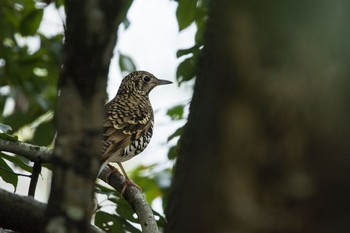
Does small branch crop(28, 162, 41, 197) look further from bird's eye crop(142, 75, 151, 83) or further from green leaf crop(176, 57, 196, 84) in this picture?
bird's eye crop(142, 75, 151, 83)

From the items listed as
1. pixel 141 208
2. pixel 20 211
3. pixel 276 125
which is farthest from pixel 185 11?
pixel 276 125

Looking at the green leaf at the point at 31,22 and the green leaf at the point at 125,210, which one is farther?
the green leaf at the point at 31,22

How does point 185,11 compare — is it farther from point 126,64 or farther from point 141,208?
point 126,64

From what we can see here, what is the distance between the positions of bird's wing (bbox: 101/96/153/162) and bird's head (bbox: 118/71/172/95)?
0.56 meters

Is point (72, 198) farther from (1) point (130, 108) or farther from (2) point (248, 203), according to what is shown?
(1) point (130, 108)

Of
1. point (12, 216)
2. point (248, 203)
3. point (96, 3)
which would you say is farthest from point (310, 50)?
point (12, 216)

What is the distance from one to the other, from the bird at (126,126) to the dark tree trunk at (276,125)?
14.1ft

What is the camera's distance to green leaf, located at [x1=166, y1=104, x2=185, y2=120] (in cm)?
645

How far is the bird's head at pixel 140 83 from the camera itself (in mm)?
8938

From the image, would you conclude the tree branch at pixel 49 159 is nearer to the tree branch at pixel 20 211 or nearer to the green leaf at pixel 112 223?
the green leaf at pixel 112 223

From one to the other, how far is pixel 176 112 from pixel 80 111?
4083 millimetres

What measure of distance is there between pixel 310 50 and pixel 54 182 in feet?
2.56

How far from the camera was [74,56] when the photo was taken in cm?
236

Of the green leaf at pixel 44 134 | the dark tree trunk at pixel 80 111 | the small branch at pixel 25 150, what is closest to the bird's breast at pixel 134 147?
the green leaf at pixel 44 134
